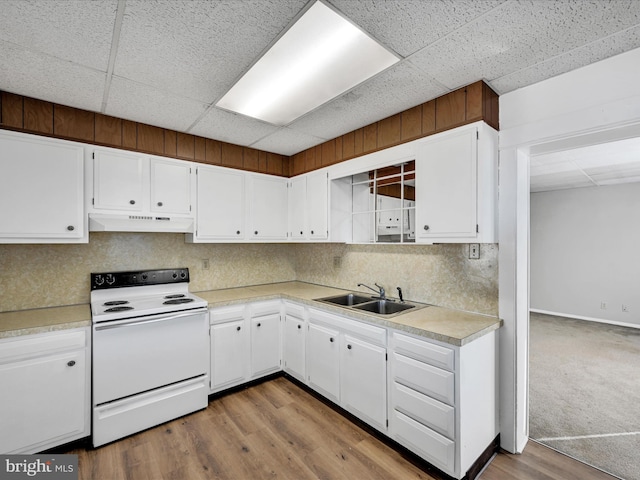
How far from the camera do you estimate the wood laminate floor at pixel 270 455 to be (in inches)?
74.2

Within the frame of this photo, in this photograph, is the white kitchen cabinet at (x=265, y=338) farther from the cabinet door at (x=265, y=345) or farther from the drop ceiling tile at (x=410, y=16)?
the drop ceiling tile at (x=410, y=16)

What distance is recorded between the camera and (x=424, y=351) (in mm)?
1900

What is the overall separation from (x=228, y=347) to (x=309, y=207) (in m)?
1.61

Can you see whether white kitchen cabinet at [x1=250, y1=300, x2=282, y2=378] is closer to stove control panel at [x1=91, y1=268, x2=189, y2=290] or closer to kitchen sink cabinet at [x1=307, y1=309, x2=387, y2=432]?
kitchen sink cabinet at [x1=307, y1=309, x2=387, y2=432]

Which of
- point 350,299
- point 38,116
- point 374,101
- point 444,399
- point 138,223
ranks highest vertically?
point 374,101

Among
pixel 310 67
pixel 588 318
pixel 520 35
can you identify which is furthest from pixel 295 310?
pixel 588 318

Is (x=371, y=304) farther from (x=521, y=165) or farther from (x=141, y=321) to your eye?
(x=141, y=321)

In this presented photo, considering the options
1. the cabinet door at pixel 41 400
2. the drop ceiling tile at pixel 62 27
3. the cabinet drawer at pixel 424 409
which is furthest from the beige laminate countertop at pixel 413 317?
the drop ceiling tile at pixel 62 27

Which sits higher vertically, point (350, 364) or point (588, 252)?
point (588, 252)

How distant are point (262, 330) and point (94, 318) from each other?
1.38m

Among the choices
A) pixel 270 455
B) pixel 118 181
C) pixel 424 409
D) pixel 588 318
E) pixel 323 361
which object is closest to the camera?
pixel 424 409

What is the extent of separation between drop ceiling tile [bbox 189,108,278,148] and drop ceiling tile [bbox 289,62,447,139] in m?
0.33

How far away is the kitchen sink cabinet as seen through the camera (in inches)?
85.6

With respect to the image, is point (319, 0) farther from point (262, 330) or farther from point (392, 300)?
point (262, 330)
